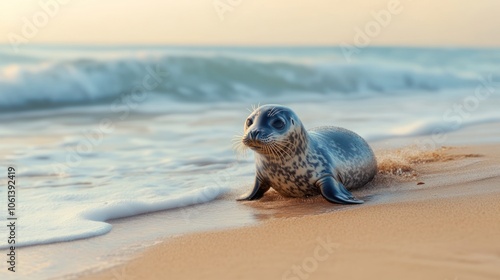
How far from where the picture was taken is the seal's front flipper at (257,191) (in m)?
5.39

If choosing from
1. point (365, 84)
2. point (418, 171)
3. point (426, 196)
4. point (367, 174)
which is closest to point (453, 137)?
point (418, 171)

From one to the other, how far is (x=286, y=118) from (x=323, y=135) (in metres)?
0.61

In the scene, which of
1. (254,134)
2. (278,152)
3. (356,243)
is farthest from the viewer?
(278,152)

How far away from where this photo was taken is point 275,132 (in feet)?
16.5

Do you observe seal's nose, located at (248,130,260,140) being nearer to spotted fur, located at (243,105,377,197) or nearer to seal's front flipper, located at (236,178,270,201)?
spotted fur, located at (243,105,377,197)

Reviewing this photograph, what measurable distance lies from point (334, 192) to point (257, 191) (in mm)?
633

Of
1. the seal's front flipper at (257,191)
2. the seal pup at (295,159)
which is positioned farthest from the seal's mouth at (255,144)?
the seal's front flipper at (257,191)

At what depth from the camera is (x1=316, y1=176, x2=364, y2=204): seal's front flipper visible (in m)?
4.99

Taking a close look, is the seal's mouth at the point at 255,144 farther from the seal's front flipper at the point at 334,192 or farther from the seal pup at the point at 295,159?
the seal's front flipper at the point at 334,192

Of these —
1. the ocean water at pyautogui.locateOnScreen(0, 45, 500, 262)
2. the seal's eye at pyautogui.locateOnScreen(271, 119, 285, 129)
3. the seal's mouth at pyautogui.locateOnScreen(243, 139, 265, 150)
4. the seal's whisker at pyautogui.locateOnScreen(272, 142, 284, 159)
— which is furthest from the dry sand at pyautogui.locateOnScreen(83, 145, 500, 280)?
the ocean water at pyautogui.locateOnScreen(0, 45, 500, 262)

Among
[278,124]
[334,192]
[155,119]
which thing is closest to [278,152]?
[278,124]

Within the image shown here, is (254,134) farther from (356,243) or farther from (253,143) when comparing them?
(356,243)

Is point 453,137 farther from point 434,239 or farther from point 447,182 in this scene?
point 434,239

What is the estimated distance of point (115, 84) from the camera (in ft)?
59.7
